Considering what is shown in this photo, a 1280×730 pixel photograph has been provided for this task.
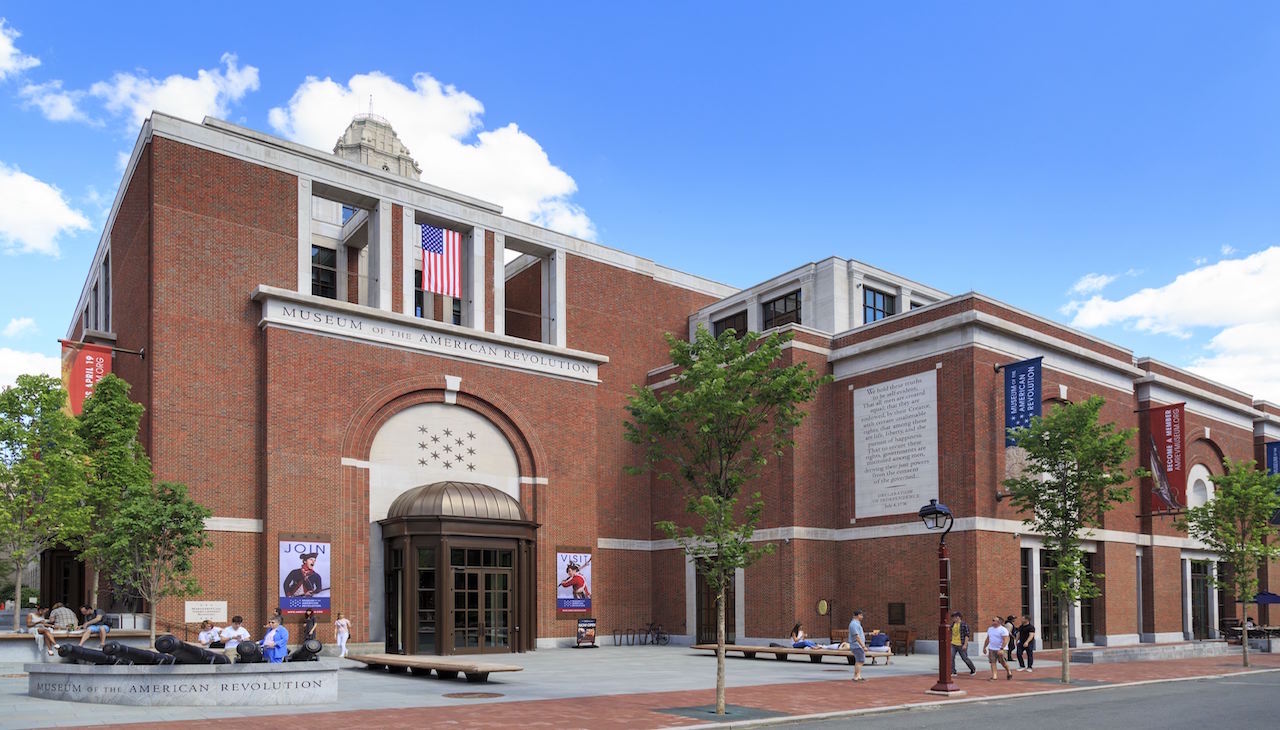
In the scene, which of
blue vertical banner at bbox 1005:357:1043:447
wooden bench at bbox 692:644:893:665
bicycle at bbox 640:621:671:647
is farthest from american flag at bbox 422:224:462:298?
blue vertical banner at bbox 1005:357:1043:447

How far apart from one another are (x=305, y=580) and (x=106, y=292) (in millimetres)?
15936

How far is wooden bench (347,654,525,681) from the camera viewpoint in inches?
898

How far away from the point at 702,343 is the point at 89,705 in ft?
40.8

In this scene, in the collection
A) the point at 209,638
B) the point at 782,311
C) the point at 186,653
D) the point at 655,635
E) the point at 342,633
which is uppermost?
the point at 782,311

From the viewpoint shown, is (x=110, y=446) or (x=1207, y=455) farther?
(x=1207, y=455)

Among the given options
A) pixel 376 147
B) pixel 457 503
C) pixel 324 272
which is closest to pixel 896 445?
pixel 457 503

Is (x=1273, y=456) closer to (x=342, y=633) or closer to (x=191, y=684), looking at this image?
(x=342, y=633)

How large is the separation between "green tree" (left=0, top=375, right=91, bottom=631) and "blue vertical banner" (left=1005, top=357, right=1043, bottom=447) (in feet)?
88.5

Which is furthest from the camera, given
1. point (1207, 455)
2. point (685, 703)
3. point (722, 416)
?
point (1207, 455)

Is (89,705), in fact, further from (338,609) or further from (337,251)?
(337,251)

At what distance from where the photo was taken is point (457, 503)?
33.2 meters

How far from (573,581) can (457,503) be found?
6725 millimetres

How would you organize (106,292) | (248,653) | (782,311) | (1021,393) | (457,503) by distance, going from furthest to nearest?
(782,311), (106,292), (1021,393), (457,503), (248,653)

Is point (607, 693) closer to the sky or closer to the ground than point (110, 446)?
closer to the ground
